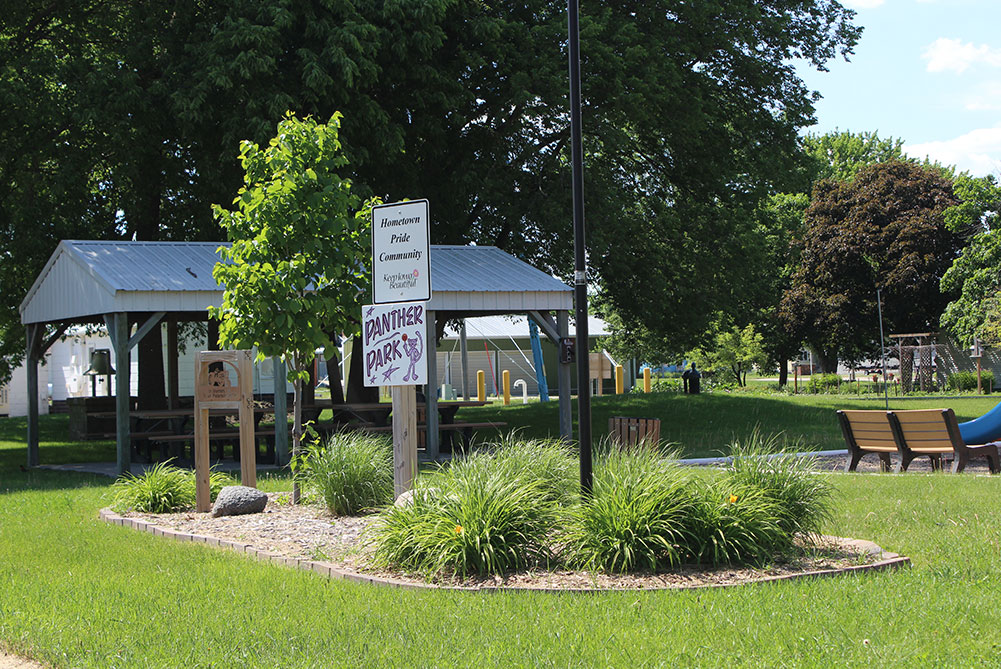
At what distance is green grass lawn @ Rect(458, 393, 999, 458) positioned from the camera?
66.6 feet

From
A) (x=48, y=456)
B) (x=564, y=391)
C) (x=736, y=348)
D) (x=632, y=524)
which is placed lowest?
(x=48, y=456)

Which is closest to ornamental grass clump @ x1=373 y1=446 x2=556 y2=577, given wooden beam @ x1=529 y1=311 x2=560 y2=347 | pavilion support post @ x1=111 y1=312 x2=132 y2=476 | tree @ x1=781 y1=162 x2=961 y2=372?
pavilion support post @ x1=111 y1=312 x2=132 y2=476

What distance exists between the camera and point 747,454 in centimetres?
887

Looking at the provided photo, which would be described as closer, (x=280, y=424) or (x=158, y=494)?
(x=158, y=494)

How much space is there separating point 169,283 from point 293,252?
6041mm

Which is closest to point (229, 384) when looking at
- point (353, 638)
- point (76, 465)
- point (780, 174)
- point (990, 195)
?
point (353, 638)

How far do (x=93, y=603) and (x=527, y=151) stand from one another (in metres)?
17.2

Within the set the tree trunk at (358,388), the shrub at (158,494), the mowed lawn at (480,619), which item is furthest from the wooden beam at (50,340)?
the mowed lawn at (480,619)

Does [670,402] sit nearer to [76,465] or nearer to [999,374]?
[76,465]

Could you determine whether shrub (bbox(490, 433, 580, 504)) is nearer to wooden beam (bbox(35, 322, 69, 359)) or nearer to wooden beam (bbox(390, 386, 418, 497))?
wooden beam (bbox(390, 386, 418, 497))

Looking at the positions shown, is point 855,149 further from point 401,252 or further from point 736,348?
point 401,252

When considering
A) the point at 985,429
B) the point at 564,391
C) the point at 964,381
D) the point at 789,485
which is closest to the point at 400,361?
the point at 789,485

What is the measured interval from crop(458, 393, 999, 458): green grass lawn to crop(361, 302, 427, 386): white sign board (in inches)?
386

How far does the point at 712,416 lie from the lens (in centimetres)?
2491
